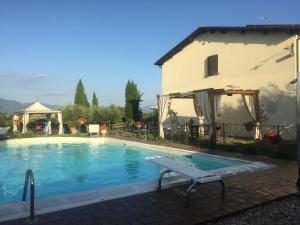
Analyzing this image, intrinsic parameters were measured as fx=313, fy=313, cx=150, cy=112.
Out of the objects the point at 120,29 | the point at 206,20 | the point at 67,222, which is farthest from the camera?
the point at 206,20

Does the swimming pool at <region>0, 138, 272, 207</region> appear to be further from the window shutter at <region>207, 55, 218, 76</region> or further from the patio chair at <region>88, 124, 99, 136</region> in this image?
the window shutter at <region>207, 55, 218, 76</region>

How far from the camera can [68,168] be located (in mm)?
11570

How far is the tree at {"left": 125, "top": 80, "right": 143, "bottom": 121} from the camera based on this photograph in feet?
80.2

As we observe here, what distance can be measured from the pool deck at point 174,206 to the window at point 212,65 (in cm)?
1251

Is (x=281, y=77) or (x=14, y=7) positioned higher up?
(x=14, y=7)

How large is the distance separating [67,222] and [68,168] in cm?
736

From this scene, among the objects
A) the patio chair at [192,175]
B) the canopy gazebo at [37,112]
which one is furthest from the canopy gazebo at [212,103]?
the canopy gazebo at [37,112]

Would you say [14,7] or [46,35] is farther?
[46,35]

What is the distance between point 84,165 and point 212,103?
5.74 m

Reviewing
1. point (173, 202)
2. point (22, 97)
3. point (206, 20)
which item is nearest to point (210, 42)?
point (206, 20)

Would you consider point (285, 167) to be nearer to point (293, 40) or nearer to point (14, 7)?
point (293, 40)

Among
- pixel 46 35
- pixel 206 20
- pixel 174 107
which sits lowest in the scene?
pixel 174 107

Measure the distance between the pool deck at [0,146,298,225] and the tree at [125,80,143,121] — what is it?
17829 mm

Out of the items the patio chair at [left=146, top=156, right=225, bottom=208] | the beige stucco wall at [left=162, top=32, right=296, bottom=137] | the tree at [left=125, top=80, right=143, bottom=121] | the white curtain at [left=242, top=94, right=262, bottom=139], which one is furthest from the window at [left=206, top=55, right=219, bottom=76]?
the patio chair at [left=146, top=156, right=225, bottom=208]
